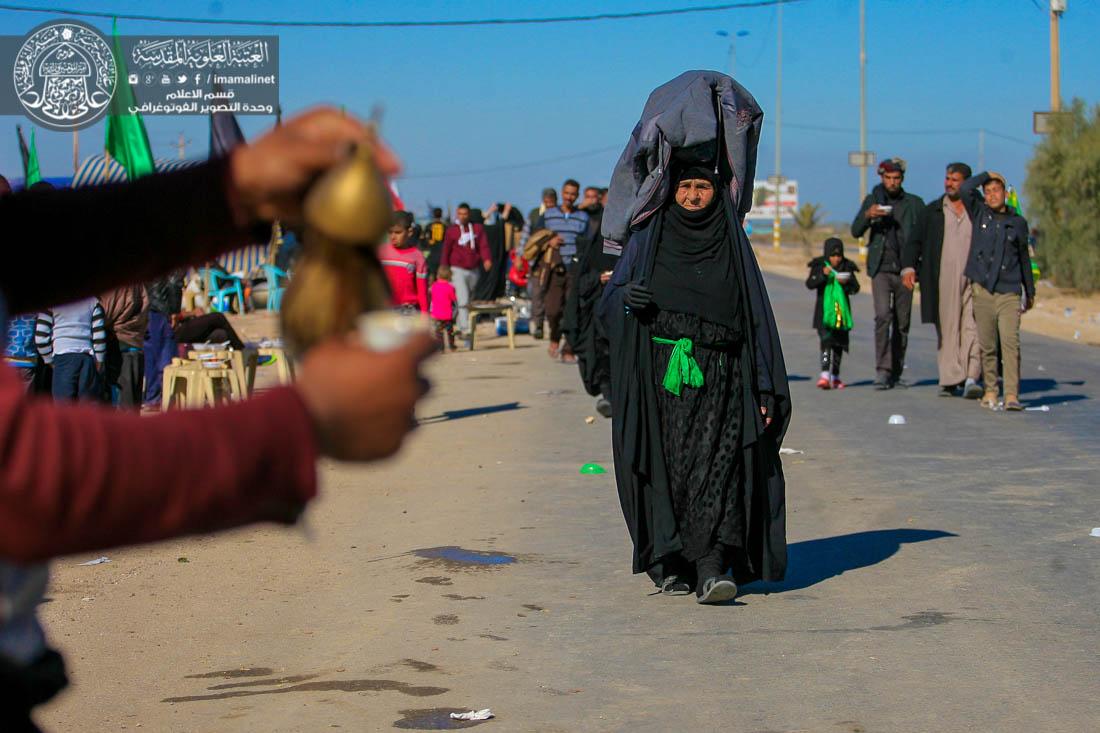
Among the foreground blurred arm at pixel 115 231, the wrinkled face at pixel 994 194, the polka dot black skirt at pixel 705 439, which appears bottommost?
the polka dot black skirt at pixel 705 439

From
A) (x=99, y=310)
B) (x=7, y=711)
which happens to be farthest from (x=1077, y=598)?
(x=99, y=310)

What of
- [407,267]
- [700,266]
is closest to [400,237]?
[407,267]

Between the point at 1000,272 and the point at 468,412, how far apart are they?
521 cm

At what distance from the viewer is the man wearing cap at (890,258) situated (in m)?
15.9

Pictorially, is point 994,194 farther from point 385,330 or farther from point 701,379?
point 385,330

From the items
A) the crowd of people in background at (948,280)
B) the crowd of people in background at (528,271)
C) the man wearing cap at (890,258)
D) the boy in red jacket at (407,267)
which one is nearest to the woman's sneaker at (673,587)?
the crowd of people in background at (528,271)

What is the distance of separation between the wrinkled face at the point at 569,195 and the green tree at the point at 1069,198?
1971 cm

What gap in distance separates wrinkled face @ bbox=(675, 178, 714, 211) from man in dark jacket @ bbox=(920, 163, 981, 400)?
808cm

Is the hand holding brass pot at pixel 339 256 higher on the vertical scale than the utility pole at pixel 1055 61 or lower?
lower

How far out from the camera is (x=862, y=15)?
57469mm

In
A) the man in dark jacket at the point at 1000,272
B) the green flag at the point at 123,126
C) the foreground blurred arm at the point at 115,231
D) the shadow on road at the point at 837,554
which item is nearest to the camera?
the foreground blurred arm at the point at 115,231

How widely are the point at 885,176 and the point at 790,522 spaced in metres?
8.29

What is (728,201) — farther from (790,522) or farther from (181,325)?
(181,325)

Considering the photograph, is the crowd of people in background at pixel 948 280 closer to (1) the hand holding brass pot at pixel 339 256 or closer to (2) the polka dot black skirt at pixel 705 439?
(2) the polka dot black skirt at pixel 705 439
